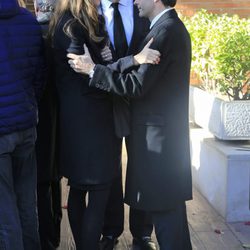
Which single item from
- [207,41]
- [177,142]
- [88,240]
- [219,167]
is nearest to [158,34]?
[177,142]

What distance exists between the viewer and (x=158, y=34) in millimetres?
3105

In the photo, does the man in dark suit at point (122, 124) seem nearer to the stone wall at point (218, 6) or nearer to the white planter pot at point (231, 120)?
the white planter pot at point (231, 120)

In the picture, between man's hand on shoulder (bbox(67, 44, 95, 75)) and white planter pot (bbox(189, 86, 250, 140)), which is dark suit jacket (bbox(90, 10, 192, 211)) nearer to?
Answer: man's hand on shoulder (bbox(67, 44, 95, 75))

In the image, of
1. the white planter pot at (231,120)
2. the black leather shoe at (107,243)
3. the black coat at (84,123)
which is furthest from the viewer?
the white planter pot at (231,120)

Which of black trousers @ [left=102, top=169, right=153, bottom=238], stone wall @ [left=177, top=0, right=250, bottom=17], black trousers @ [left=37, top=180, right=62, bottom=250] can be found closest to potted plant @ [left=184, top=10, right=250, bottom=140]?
black trousers @ [left=102, top=169, right=153, bottom=238]

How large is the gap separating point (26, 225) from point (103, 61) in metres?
1.12

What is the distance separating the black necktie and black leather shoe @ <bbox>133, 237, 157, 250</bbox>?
1.37 metres

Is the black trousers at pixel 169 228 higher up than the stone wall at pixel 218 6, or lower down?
lower down

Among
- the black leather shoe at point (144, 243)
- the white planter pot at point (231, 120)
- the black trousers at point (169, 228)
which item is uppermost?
the white planter pot at point (231, 120)

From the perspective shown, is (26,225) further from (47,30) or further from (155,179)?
(47,30)

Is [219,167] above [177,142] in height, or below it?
below

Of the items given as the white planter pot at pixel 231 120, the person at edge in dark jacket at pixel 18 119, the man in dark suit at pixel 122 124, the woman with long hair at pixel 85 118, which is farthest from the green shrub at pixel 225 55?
the person at edge in dark jacket at pixel 18 119

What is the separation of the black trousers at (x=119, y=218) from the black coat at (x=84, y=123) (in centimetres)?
55

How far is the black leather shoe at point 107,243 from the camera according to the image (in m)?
3.86
